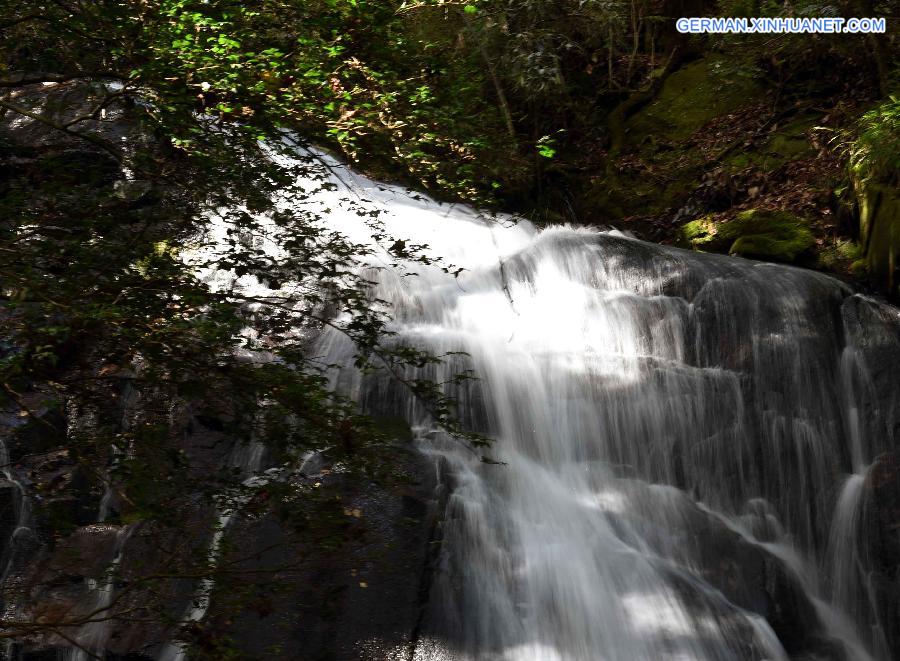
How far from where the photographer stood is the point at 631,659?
200 inches

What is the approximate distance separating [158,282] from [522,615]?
3.21 metres

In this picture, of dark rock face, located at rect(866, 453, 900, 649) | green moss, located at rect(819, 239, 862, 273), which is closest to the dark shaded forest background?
green moss, located at rect(819, 239, 862, 273)

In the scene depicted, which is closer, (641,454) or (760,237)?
(641,454)

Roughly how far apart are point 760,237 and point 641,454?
11.3ft

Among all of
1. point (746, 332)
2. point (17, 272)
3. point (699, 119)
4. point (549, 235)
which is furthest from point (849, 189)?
point (17, 272)

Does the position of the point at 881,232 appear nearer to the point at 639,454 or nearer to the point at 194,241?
the point at 639,454

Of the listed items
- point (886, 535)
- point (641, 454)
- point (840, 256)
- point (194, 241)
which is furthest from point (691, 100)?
point (194, 241)

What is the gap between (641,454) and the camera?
274 inches

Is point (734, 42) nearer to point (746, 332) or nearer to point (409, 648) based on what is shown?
point (746, 332)

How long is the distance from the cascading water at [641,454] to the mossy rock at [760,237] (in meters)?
0.74

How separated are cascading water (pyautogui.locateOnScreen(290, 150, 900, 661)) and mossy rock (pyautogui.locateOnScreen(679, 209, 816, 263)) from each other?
74cm

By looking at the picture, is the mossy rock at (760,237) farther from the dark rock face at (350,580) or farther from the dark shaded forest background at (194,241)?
the dark rock face at (350,580)

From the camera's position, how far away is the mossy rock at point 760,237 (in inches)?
339

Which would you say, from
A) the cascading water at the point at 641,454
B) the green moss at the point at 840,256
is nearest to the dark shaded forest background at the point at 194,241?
the green moss at the point at 840,256
